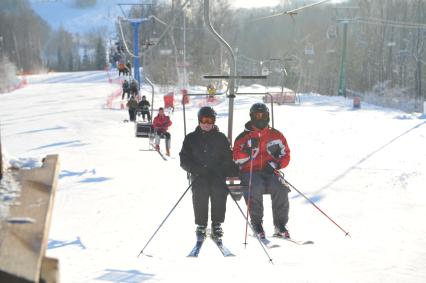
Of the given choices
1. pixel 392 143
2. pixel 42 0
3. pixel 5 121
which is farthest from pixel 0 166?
pixel 5 121

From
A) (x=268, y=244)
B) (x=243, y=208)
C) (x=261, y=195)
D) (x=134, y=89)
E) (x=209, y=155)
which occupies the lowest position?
(x=243, y=208)

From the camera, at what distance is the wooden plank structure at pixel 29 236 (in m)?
1.03

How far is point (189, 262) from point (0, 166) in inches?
159

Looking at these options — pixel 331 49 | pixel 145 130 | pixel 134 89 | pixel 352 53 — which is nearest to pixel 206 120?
pixel 145 130

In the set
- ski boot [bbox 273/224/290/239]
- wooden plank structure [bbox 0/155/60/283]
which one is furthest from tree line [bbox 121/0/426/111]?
wooden plank structure [bbox 0/155/60/283]

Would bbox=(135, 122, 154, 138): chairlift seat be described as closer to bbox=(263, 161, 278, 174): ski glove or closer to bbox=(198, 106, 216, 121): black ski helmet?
bbox=(198, 106, 216, 121): black ski helmet

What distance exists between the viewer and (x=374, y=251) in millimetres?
5957

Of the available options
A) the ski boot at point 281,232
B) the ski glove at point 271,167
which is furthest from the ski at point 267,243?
the ski glove at point 271,167

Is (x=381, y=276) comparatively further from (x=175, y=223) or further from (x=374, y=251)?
(x=175, y=223)

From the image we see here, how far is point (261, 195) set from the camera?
18.4 feet

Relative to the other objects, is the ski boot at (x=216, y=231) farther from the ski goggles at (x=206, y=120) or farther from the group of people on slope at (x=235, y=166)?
the ski goggles at (x=206, y=120)

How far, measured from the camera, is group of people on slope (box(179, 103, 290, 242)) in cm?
536

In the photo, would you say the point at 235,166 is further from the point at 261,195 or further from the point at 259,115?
the point at 259,115

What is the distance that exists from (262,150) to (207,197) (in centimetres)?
84
